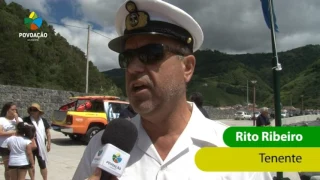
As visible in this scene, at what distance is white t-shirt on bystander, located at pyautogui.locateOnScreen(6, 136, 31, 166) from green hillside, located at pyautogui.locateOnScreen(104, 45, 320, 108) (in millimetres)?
77866

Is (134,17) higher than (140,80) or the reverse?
higher

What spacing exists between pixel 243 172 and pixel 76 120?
37.3ft

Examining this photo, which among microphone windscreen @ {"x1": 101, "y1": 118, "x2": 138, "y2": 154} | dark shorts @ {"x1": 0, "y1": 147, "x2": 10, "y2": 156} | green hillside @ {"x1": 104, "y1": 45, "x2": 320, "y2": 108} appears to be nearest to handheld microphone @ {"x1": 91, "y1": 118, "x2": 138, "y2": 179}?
microphone windscreen @ {"x1": 101, "y1": 118, "x2": 138, "y2": 154}

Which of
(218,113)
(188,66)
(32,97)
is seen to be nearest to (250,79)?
(218,113)

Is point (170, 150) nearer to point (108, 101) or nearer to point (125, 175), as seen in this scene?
point (125, 175)

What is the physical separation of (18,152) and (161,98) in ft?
15.4

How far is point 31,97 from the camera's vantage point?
16719 mm

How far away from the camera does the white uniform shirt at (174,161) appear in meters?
1.56

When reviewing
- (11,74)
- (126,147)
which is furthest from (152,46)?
(11,74)

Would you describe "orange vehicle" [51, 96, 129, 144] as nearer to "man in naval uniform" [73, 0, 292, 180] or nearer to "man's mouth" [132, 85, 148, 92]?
"man in naval uniform" [73, 0, 292, 180]

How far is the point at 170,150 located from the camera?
1.67m

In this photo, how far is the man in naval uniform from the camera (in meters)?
1.59

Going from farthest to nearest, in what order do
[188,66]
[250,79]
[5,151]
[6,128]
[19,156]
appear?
[250,79]
[6,128]
[5,151]
[19,156]
[188,66]

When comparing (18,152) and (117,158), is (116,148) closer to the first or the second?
(117,158)
